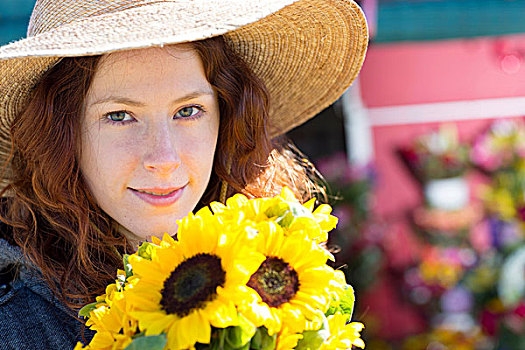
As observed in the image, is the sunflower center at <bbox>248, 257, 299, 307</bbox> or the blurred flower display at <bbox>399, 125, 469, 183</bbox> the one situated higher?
the sunflower center at <bbox>248, 257, 299, 307</bbox>

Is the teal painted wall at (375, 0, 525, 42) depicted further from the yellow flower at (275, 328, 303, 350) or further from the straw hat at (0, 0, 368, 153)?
the yellow flower at (275, 328, 303, 350)

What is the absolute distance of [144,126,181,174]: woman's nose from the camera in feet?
3.96

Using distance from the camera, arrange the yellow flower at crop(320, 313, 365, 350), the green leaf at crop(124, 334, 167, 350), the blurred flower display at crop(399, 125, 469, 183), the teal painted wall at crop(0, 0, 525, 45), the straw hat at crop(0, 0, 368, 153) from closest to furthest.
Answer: the green leaf at crop(124, 334, 167, 350) < the yellow flower at crop(320, 313, 365, 350) < the straw hat at crop(0, 0, 368, 153) < the teal painted wall at crop(0, 0, 525, 45) < the blurred flower display at crop(399, 125, 469, 183)

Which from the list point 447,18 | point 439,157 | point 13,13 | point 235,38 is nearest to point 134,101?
point 235,38

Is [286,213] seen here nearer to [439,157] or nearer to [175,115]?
[175,115]

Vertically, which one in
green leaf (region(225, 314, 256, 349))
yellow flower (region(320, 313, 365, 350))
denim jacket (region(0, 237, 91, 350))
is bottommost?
denim jacket (region(0, 237, 91, 350))

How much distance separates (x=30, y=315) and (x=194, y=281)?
0.54 m

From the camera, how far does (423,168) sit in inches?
140

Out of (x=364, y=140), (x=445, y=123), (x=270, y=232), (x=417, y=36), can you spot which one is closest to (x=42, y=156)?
(x=270, y=232)

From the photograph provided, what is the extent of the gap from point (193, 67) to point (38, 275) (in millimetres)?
493

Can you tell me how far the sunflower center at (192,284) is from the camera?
0.89 m

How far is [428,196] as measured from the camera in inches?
141

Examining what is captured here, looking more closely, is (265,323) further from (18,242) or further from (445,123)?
(445,123)

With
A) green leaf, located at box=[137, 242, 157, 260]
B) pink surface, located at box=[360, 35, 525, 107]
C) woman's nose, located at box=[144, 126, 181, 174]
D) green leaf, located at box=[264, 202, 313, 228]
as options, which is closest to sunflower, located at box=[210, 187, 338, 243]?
green leaf, located at box=[264, 202, 313, 228]
